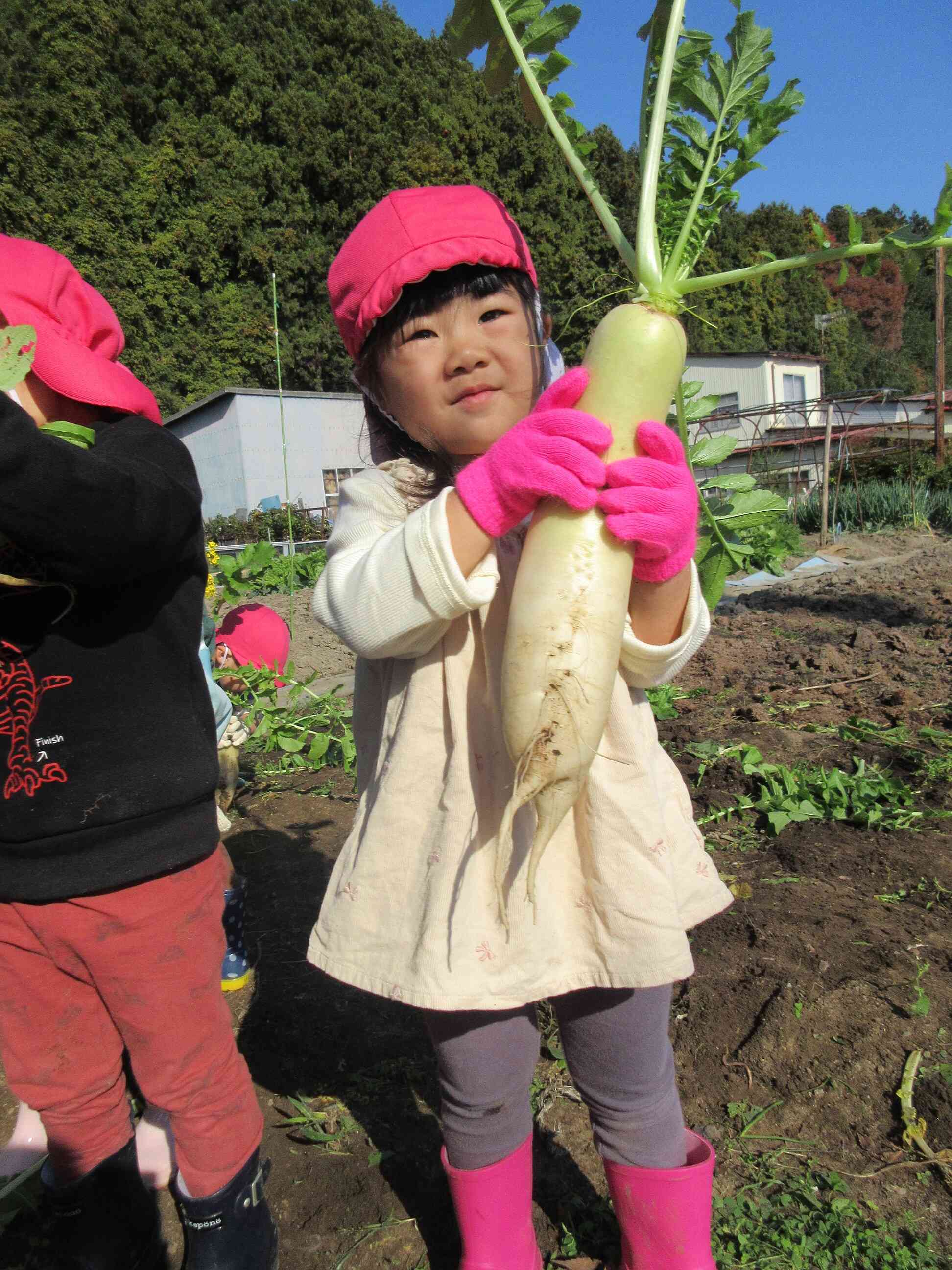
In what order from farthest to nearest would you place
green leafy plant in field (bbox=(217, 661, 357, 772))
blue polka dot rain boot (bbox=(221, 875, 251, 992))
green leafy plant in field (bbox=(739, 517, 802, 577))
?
green leafy plant in field (bbox=(217, 661, 357, 772)) < blue polka dot rain boot (bbox=(221, 875, 251, 992)) < green leafy plant in field (bbox=(739, 517, 802, 577))

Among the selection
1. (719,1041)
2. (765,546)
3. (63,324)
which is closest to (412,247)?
(63,324)

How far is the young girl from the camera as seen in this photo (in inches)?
43.1

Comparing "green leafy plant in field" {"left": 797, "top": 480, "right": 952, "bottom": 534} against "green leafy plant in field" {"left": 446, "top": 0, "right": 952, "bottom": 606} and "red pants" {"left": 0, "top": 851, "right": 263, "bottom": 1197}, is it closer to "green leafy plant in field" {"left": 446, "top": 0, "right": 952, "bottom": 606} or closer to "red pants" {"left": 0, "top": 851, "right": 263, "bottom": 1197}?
"green leafy plant in field" {"left": 446, "top": 0, "right": 952, "bottom": 606}

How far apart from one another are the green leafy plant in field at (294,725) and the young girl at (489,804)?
1.74m

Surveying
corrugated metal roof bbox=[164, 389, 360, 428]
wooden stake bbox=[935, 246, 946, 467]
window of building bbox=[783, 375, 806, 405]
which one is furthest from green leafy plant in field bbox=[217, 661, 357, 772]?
window of building bbox=[783, 375, 806, 405]

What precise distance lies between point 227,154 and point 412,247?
30.0 metres

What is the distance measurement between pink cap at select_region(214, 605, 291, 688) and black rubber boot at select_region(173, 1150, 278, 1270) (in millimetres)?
2264

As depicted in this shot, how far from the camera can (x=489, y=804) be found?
1.18 m

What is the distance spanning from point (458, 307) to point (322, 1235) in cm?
159

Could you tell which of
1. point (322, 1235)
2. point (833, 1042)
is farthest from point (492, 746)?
point (833, 1042)

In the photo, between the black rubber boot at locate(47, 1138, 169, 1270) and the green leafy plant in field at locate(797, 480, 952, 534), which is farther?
the green leafy plant in field at locate(797, 480, 952, 534)

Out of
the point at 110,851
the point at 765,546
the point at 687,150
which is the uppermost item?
the point at 687,150

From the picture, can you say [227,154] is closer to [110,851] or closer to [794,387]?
[794,387]

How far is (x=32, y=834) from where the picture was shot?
1237 millimetres
